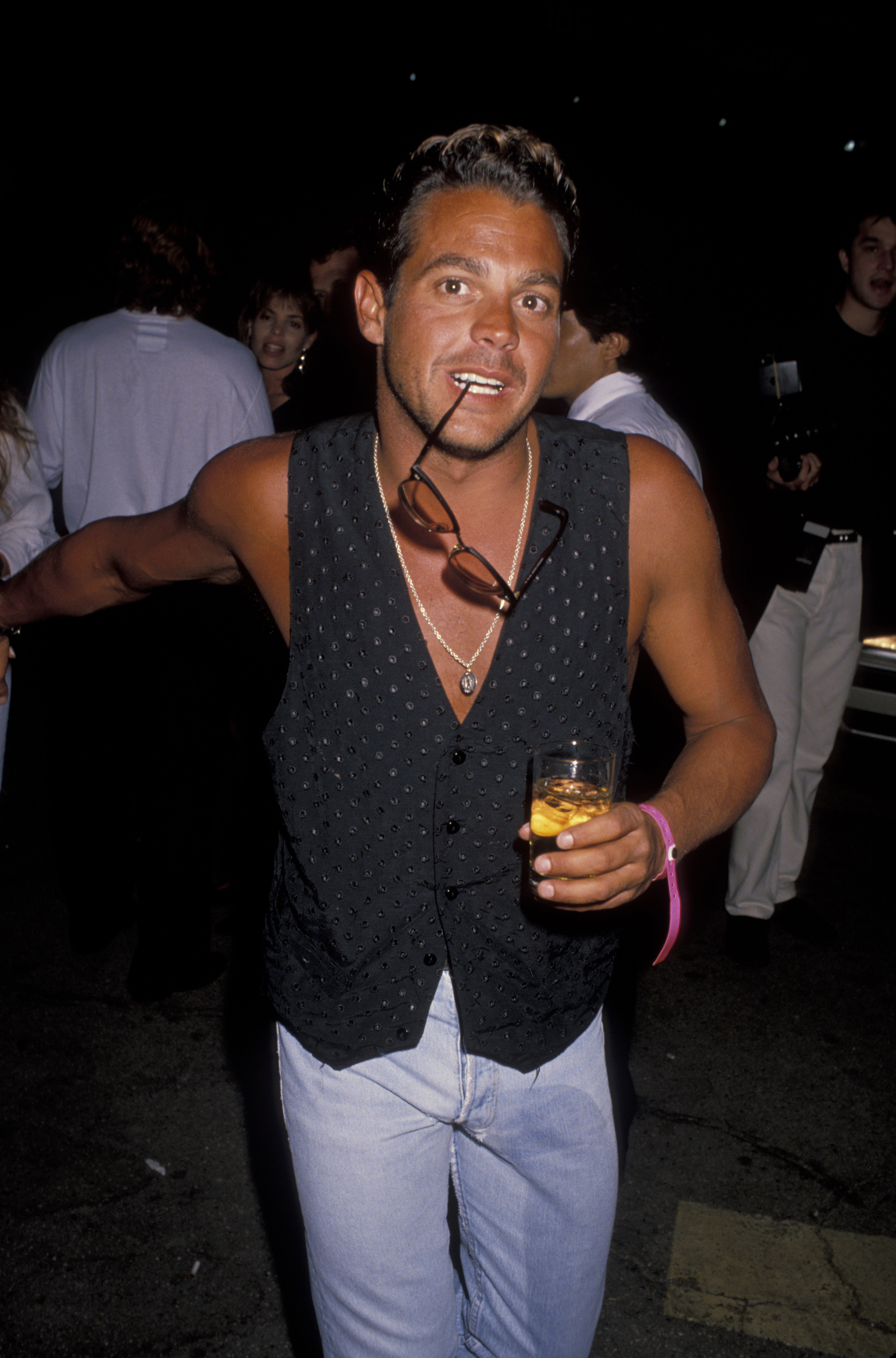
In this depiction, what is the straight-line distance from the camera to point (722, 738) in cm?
169

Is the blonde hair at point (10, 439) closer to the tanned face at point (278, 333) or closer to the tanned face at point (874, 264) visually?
the tanned face at point (278, 333)

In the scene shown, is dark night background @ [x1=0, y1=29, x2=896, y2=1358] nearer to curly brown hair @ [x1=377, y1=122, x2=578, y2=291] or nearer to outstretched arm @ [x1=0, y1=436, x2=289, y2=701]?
outstretched arm @ [x1=0, y1=436, x2=289, y2=701]

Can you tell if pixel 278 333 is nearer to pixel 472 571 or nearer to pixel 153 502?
pixel 153 502

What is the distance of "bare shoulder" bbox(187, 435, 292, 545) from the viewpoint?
168cm

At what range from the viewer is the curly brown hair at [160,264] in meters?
3.45

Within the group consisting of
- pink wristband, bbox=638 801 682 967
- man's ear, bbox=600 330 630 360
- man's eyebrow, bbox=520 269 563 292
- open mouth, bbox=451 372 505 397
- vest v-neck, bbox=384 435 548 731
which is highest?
man's eyebrow, bbox=520 269 563 292

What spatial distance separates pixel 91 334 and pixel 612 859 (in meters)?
2.95

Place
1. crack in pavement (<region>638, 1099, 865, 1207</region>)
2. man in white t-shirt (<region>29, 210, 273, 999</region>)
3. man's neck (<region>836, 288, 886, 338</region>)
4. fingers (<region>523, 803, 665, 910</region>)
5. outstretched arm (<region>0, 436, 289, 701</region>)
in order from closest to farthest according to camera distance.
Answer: fingers (<region>523, 803, 665, 910</region>) < outstretched arm (<region>0, 436, 289, 701</region>) < crack in pavement (<region>638, 1099, 865, 1207</region>) < man in white t-shirt (<region>29, 210, 273, 999</region>) < man's neck (<region>836, 288, 886, 338</region>)

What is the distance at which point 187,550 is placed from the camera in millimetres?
1873

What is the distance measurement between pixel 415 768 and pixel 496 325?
0.70 metres

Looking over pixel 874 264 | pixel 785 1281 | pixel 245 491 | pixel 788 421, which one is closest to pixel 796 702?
pixel 788 421

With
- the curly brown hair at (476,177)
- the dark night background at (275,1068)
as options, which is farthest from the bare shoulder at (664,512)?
the dark night background at (275,1068)

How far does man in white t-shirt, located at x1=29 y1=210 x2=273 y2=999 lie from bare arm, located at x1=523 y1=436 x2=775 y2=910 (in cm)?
200

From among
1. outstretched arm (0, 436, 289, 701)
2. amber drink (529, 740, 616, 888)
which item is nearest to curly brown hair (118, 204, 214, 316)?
outstretched arm (0, 436, 289, 701)
